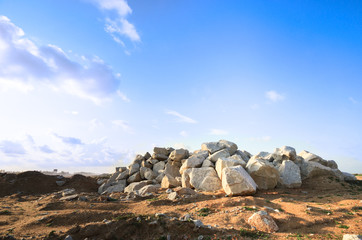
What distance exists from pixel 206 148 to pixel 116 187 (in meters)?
9.13

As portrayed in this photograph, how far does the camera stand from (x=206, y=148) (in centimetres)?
2123

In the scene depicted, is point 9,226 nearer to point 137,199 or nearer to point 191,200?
point 137,199

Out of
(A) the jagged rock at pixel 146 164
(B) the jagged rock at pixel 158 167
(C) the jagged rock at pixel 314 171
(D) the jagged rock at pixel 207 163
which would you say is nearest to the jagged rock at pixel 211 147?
(D) the jagged rock at pixel 207 163

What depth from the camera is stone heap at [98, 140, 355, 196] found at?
1516 cm

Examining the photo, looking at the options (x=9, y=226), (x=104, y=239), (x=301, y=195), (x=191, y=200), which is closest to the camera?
(x=104, y=239)

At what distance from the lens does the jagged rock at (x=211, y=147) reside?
68.1ft

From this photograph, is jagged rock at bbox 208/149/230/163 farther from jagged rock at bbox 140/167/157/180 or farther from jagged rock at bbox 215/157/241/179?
jagged rock at bbox 140/167/157/180

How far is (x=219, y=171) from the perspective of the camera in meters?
16.5

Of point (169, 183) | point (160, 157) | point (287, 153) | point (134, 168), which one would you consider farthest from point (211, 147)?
point (134, 168)

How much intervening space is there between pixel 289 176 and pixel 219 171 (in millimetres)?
6043

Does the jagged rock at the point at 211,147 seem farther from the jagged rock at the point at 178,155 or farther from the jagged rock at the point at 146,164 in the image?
the jagged rock at the point at 146,164

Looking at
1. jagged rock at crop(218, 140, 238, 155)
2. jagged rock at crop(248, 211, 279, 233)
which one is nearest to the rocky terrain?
jagged rock at crop(248, 211, 279, 233)

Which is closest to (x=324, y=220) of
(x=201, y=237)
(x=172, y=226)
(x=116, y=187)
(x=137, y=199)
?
(x=201, y=237)

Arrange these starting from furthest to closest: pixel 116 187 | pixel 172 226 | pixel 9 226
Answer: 1. pixel 116 187
2. pixel 9 226
3. pixel 172 226
